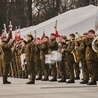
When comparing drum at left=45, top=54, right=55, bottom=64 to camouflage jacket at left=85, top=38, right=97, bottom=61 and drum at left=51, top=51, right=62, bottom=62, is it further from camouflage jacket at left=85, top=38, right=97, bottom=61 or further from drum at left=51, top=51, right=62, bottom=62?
camouflage jacket at left=85, top=38, right=97, bottom=61

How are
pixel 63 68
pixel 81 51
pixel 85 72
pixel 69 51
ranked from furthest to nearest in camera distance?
pixel 63 68 → pixel 69 51 → pixel 81 51 → pixel 85 72

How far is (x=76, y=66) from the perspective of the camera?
1847cm

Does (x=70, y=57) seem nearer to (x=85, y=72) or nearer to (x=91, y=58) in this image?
(x=85, y=72)

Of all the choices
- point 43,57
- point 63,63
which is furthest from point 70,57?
point 43,57

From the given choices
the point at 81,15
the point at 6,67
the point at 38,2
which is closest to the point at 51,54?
the point at 6,67

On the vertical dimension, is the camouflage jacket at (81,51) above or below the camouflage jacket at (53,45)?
below

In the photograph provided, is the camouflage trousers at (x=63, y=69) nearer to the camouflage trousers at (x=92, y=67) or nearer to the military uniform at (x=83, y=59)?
the military uniform at (x=83, y=59)

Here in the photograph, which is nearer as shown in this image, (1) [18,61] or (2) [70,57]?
(2) [70,57]

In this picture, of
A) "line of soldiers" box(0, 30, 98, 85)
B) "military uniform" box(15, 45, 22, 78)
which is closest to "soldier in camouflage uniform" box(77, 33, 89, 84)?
"line of soldiers" box(0, 30, 98, 85)

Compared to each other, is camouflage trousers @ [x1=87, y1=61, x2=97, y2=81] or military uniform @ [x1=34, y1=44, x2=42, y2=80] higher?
military uniform @ [x1=34, y1=44, x2=42, y2=80]

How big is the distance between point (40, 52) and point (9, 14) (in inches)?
1542

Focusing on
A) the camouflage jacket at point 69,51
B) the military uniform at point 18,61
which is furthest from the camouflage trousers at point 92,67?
the military uniform at point 18,61

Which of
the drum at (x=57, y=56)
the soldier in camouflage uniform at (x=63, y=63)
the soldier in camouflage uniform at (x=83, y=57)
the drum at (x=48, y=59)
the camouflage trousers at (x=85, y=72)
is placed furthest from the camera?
the drum at (x=48, y=59)

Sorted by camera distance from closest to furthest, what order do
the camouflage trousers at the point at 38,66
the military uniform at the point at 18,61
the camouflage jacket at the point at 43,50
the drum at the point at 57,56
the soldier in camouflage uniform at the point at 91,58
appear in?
the soldier in camouflage uniform at the point at 91,58, the drum at the point at 57,56, the camouflage jacket at the point at 43,50, the camouflage trousers at the point at 38,66, the military uniform at the point at 18,61
